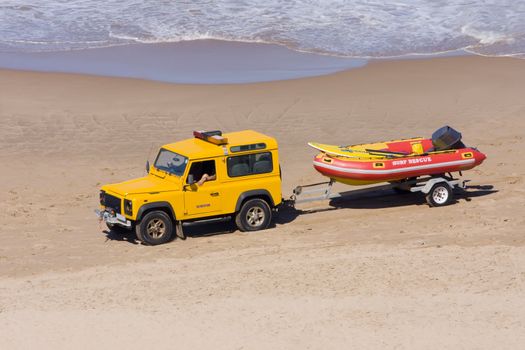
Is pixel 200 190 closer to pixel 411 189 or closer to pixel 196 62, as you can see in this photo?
pixel 411 189

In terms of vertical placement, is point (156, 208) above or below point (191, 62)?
below

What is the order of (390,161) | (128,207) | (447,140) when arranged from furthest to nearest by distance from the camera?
(447,140) < (390,161) < (128,207)

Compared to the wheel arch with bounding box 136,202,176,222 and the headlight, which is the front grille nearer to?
the headlight

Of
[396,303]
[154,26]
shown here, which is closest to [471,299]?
[396,303]

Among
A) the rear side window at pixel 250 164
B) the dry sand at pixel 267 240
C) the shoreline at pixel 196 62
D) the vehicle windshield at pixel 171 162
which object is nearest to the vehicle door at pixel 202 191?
the vehicle windshield at pixel 171 162

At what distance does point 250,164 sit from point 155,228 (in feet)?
6.29

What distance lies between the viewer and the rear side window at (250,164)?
682 inches

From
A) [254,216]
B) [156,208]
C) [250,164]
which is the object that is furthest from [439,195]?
[156,208]

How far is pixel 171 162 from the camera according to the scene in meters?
17.5

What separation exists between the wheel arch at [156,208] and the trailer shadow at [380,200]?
2259mm

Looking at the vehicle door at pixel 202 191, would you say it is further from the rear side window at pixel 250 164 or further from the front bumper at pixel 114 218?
the front bumper at pixel 114 218

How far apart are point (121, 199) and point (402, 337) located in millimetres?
5471

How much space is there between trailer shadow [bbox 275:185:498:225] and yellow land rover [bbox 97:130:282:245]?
115cm

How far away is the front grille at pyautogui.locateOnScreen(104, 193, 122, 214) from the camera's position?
16828 mm
